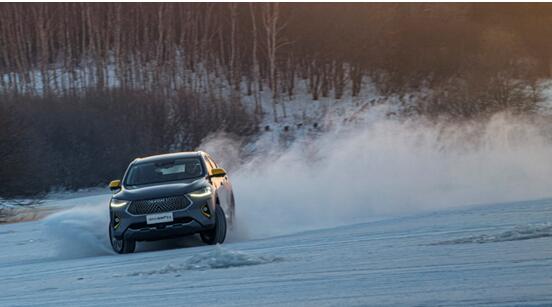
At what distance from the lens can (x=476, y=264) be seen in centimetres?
973

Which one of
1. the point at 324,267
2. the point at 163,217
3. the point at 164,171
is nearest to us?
the point at 324,267

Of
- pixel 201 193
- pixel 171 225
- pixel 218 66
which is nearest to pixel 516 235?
pixel 201 193

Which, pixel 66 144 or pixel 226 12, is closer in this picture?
pixel 66 144

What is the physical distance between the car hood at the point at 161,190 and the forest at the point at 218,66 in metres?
26.7

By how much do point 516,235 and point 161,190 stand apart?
558 centimetres

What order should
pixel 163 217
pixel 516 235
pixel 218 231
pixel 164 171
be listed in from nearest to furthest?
pixel 516 235 < pixel 163 217 < pixel 218 231 < pixel 164 171

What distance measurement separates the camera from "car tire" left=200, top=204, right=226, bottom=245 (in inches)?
588

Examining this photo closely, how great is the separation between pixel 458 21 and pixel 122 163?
24.5m

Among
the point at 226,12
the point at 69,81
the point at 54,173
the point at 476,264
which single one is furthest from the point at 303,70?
the point at 476,264

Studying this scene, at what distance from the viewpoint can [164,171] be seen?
627 inches

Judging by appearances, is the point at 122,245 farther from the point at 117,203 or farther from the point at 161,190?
the point at 161,190

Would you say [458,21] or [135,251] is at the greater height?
[458,21]

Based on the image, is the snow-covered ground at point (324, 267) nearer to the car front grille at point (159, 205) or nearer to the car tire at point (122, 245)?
the car tire at point (122, 245)

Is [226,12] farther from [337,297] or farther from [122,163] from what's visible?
[337,297]
